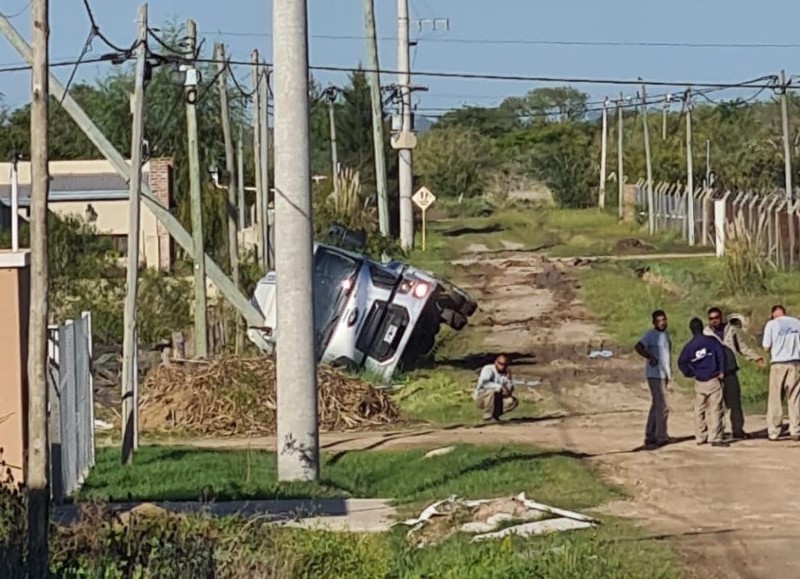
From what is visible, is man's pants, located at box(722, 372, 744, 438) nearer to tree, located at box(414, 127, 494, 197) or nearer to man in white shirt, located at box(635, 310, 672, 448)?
man in white shirt, located at box(635, 310, 672, 448)

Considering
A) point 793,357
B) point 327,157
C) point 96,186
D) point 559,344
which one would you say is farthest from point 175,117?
point 793,357

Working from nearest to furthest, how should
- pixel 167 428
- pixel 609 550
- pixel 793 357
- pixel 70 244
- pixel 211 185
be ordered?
pixel 609 550 → pixel 793 357 → pixel 167 428 → pixel 70 244 → pixel 211 185

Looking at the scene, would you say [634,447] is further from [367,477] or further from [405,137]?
[405,137]

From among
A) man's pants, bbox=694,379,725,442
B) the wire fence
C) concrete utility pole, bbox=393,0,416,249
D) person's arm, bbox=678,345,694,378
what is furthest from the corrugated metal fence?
concrete utility pole, bbox=393,0,416,249

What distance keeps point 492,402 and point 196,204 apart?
557cm

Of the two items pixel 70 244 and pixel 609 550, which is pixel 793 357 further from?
pixel 70 244

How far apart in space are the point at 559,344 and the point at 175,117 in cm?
2970

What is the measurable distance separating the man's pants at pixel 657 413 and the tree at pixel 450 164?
85869mm

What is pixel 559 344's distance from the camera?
3434 centimetres

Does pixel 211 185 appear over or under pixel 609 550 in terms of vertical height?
over

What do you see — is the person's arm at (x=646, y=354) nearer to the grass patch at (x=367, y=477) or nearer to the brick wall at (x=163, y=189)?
the grass patch at (x=367, y=477)

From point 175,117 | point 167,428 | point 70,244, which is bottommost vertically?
point 167,428

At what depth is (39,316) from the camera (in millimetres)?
9930

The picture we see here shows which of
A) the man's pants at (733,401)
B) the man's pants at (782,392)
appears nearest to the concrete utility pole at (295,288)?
the man's pants at (733,401)
